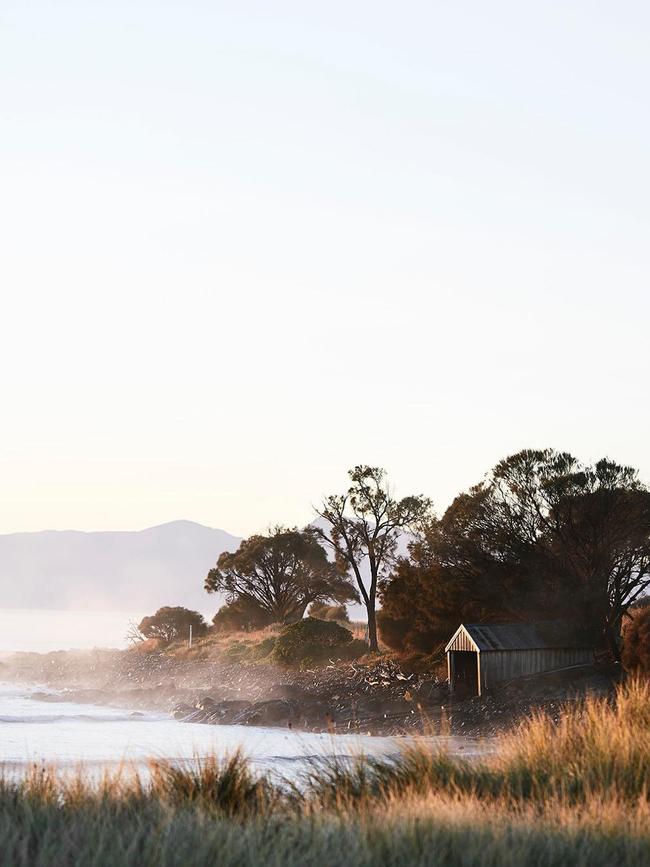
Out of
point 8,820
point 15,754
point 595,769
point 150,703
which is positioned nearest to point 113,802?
point 8,820

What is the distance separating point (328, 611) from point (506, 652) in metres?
29.3

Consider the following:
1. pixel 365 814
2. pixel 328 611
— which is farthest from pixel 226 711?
pixel 365 814

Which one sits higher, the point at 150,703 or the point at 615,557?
the point at 615,557

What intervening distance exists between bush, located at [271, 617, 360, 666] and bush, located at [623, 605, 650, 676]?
1684cm

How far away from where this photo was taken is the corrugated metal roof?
114 ft

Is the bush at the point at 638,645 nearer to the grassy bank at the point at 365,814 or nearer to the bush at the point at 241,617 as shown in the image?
the grassy bank at the point at 365,814

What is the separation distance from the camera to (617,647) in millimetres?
36344

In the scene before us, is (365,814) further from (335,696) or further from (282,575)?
(282,575)

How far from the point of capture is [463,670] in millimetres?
35875

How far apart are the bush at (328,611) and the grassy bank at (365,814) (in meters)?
49.9

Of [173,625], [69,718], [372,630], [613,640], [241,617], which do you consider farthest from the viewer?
[173,625]

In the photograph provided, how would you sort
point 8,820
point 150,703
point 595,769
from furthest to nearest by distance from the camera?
point 150,703 < point 595,769 < point 8,820

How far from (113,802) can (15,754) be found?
62.4ft

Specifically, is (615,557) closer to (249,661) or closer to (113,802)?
(249,661)
